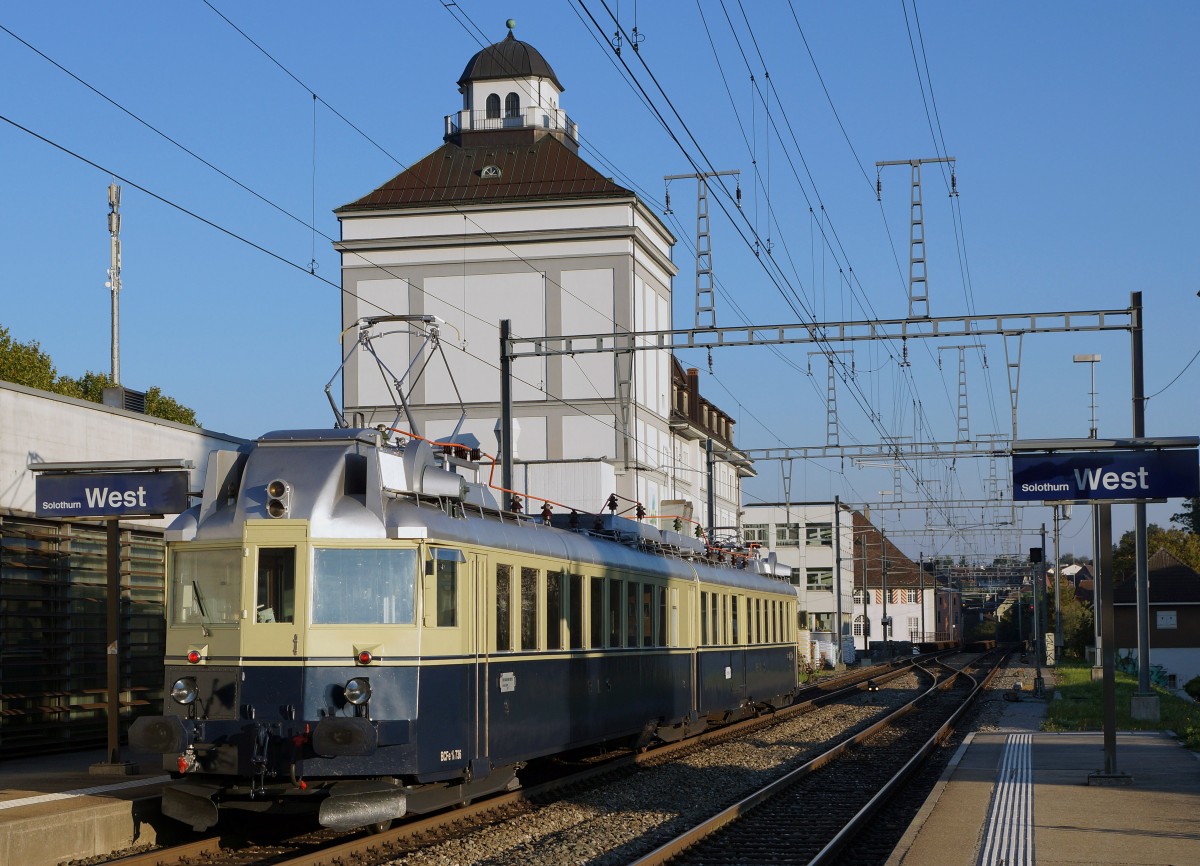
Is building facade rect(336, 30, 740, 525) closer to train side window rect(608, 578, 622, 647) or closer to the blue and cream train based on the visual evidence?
train side window rect(608, 578, 622, 647)

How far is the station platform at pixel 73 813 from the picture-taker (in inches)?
424

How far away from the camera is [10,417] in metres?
16.1

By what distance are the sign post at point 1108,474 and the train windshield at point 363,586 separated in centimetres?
651

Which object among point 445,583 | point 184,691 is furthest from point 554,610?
point 184,691

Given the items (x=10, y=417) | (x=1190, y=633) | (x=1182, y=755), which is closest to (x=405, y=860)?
(x=10, y=417)

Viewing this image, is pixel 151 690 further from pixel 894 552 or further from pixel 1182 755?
pixel 894 552

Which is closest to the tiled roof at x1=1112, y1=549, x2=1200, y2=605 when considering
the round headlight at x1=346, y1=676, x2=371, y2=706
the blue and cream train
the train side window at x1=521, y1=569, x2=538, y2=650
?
the train side window at x1=521, y1=569, x2=538, y2=650

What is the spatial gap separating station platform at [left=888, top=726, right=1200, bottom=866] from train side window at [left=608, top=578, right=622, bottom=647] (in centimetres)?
384

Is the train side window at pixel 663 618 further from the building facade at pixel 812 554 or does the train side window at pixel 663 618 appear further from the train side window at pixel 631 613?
the building facade at pixel 812 554

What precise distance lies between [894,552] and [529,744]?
11100 centimetres

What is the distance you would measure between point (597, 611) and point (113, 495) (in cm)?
522

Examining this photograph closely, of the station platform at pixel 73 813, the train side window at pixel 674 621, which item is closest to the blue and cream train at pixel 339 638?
the station platform at pixel 73 813

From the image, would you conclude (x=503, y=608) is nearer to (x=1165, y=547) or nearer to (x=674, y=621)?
(x=674, y=621)

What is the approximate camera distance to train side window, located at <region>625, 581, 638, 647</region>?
17719 millimetres
